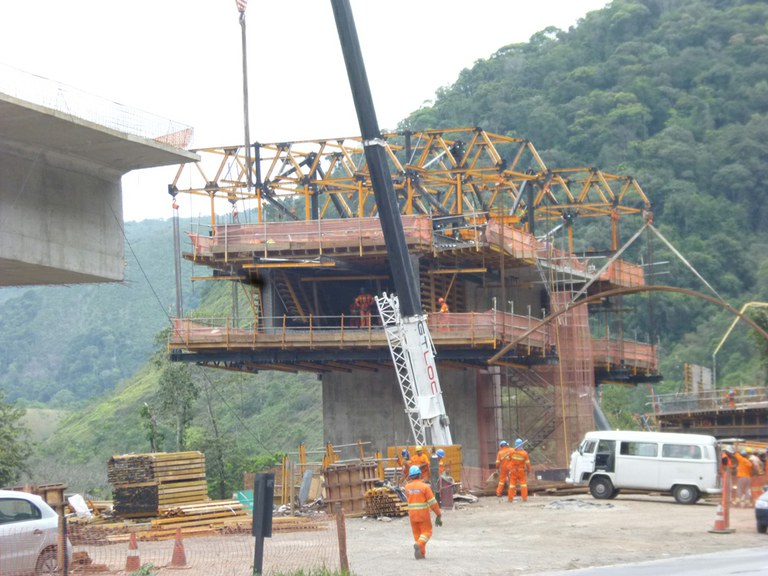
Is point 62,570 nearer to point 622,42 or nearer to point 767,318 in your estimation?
point 767,318

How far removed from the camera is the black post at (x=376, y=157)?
36062 mm

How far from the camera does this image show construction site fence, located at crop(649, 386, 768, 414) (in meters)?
64.6

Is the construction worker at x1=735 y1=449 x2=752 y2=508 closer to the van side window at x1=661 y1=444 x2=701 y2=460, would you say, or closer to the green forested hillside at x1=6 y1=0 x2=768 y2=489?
the van side window at x1=661 y1=444 x2=701 y2=460

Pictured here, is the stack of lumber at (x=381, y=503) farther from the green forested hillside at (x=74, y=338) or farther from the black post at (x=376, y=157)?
the green forested hillside at (x=74, y=338)

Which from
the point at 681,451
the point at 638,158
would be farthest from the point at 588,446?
the point at 638,158

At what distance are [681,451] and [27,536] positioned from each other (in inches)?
796

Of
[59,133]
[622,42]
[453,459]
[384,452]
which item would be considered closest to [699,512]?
[453,459]

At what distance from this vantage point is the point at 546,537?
26109 mm

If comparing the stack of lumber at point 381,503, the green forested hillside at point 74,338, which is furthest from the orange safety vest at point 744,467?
the green forested hillside at point 74,338

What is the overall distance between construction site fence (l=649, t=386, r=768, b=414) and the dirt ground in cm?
3108

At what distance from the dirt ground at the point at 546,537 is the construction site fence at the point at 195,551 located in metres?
0.80

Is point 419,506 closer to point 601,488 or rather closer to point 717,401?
point 601,488

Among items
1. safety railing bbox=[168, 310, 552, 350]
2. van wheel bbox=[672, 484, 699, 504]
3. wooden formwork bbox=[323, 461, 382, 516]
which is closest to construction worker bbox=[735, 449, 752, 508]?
van wheel bbox=[672, 484, 699, 504]

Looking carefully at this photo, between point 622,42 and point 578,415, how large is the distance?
85.6 meters
